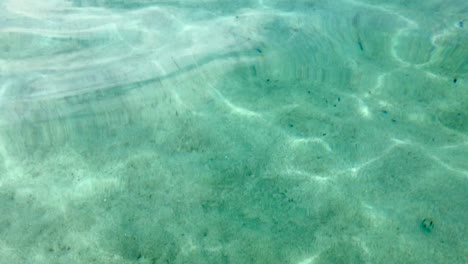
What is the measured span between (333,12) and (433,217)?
402cm

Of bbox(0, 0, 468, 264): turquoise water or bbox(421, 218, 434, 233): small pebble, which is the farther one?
bbox(421, 218, 434, 233): small pebble

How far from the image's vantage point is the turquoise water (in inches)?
151

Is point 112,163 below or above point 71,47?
below

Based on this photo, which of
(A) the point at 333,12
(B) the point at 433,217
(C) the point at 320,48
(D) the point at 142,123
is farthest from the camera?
(A) the point at 333,12

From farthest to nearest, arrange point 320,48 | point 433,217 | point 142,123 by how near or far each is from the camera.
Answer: point 320,48 < point 142,123 < point 433,217

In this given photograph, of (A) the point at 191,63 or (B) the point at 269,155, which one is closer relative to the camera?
(B) the point at 269,155

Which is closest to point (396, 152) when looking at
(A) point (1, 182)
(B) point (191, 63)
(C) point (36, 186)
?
(B) point (191, 63)

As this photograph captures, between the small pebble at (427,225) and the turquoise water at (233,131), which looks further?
the small pebble at (427,225)

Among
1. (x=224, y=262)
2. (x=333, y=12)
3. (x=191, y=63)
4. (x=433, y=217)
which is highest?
(x=333, y=12)

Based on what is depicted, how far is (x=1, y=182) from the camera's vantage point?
4.09 m

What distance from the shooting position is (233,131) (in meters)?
4.77

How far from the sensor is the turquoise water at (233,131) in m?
3.83

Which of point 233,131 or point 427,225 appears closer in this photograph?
point 427,225

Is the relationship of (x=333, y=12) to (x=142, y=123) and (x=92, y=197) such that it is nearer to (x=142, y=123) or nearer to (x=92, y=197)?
(x=142, y=123)
